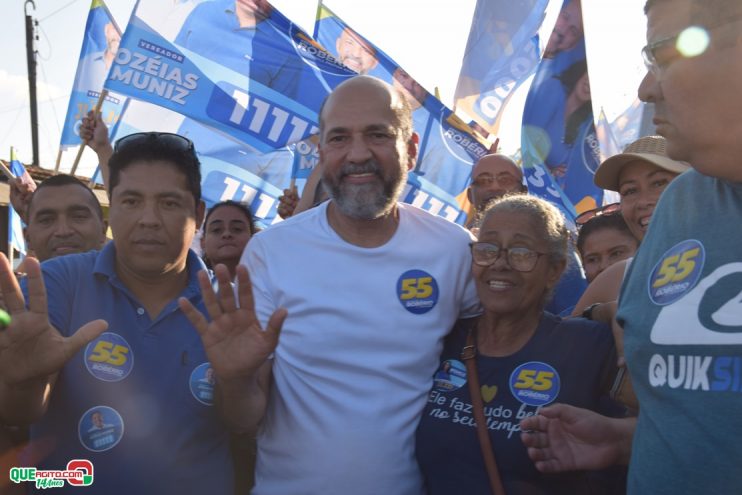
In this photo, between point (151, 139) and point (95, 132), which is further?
point (95, 132)

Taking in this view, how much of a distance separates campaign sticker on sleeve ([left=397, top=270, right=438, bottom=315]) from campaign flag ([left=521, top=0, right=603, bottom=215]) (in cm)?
420

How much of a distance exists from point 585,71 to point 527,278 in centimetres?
515

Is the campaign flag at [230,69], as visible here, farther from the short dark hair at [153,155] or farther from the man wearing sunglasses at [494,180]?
the short dark hair at [153,155]

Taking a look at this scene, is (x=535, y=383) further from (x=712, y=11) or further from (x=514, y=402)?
(x=712, y=11)

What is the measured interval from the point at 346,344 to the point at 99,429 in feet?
2.81

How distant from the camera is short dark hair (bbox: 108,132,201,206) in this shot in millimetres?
2469

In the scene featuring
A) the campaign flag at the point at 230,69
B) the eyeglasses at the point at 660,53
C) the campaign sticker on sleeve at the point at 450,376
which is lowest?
the campaign sticker on sleeve at the point at 450,376

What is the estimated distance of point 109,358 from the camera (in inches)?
84.7

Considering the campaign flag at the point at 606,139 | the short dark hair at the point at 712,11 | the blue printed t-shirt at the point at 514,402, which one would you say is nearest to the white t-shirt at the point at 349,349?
the blue printed t-shirt at the point at 514,402

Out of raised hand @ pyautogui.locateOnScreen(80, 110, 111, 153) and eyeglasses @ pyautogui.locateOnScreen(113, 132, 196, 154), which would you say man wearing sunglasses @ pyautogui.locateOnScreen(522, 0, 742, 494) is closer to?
eyeglasses @ pyautogui.locateOnScreen(113, 132, 196, 154)

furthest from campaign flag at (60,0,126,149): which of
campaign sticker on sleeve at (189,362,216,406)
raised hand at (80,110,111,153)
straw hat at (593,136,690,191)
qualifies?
straw hat at (593,136,690,191)

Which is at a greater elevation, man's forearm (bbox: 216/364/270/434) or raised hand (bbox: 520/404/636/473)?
raised hand (bbox: 520/404/636/473)

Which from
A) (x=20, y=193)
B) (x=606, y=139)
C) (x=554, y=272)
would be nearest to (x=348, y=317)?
(x=554, y=272)

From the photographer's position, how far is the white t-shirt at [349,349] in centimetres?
219
